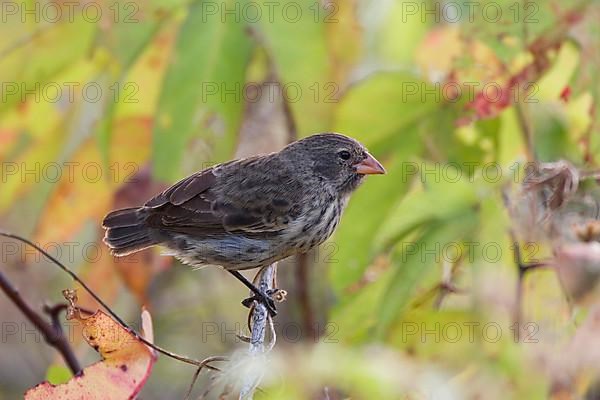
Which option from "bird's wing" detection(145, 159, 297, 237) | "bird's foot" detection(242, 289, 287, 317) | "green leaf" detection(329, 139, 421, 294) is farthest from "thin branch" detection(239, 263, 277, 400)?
"green leaf" detection(329, 139, 421, 294)

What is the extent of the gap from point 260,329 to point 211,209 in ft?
4.81

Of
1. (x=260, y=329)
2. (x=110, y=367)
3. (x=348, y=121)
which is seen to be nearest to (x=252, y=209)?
(x=348, y=121)

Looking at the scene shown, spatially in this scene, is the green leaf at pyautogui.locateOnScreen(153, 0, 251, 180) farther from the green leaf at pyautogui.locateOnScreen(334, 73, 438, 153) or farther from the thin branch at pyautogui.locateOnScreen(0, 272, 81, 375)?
the thin branch at pyautogui.locateOnScreen(0, 272, 81, 375)

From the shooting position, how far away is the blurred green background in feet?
11.1

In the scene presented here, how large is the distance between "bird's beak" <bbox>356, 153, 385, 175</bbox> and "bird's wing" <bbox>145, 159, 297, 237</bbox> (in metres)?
0.34

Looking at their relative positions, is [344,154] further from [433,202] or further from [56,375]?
[56,375]

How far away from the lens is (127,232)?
443cm

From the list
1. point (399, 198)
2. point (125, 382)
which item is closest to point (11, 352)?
point (399, 198)

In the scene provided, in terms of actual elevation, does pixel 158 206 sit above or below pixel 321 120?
below

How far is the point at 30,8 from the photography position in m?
4.02

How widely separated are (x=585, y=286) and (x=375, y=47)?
3.19 m

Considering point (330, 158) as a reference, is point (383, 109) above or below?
above

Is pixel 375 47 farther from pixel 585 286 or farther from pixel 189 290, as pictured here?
pixel 585 286

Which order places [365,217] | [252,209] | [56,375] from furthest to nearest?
1. [252,209]
2. [365,217]
3. [56,375]
